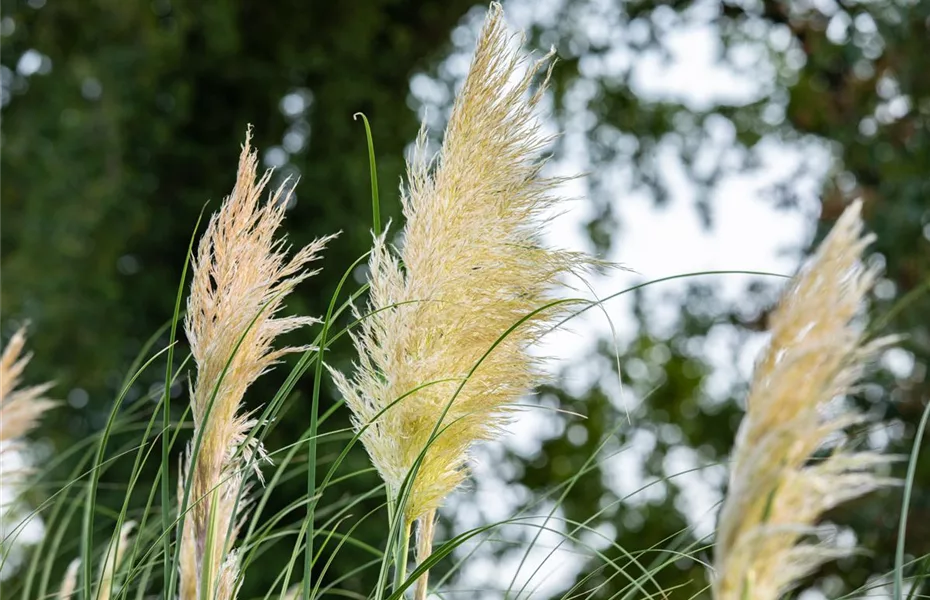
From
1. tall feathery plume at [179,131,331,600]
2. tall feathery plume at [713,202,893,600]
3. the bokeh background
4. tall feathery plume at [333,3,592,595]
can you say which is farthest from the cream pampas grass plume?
the bokeh background

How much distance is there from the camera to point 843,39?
17.1 feet

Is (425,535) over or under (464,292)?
under

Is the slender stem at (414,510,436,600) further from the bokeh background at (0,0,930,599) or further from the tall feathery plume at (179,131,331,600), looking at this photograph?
the bokeh background at (0,0,930,599)

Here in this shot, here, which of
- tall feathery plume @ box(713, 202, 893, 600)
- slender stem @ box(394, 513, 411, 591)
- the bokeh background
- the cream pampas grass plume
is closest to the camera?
tall feathery plume @ box(713, 202, 893, 600)

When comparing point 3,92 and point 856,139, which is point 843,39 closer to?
point 856,139

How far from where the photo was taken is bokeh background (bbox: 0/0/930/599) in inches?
206

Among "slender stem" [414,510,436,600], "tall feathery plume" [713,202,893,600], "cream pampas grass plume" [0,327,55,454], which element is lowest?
"slender stem" [414,510,436,600]

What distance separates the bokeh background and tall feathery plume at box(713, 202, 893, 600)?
3.57 meters

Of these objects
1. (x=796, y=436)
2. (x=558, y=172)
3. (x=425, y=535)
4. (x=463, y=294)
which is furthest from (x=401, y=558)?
(x=558, y=172)

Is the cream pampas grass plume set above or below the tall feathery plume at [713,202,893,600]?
above

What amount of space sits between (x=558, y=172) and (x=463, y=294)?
4626 millimetres

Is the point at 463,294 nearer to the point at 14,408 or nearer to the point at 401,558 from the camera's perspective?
the point at 401,558

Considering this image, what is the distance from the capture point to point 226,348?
1.27m

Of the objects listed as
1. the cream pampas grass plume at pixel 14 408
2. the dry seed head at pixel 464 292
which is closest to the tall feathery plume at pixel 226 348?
the dry seed head at pixel 464 292
